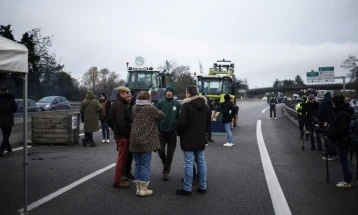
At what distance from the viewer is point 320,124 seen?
29.8 feet

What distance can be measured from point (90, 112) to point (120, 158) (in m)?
6.14

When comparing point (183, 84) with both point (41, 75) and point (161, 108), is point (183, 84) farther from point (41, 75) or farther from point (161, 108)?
point (161, 108)

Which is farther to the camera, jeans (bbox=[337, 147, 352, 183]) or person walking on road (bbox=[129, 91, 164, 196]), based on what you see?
jeans (bbox=[337, 147, 352, 183])

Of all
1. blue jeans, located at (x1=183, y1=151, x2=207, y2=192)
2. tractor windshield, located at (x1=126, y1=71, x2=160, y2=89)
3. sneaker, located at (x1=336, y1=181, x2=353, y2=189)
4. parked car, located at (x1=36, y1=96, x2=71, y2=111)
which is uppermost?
tractor windshield, located at (x1=126, y1=71, x2=160, y2=89)

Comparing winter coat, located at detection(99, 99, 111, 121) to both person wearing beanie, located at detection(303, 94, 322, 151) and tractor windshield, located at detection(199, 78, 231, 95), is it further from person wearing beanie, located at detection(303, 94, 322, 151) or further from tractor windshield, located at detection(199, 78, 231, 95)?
tractor windshield, located at detection(199, 78, 231, 95)

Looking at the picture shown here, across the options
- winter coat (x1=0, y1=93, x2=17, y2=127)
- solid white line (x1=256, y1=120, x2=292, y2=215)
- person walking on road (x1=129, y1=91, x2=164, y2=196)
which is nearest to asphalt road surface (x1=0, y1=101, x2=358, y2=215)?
solid white line (x1=256, y1=120, x2=292, y2=215)

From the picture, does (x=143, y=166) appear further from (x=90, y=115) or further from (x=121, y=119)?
(x=90, y=115)

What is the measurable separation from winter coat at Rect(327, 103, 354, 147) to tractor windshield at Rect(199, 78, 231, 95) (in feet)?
41.9

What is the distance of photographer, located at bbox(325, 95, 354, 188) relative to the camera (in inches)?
263

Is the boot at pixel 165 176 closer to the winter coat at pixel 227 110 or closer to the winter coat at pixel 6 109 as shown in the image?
the winter coat at pixel 6 109

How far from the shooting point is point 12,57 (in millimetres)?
5383

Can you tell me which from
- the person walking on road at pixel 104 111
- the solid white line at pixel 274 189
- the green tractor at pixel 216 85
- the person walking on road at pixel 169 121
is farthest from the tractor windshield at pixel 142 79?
the person walking on road at pixel 169 121

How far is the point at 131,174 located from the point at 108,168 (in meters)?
0.98

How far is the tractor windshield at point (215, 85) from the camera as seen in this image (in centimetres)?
1967
